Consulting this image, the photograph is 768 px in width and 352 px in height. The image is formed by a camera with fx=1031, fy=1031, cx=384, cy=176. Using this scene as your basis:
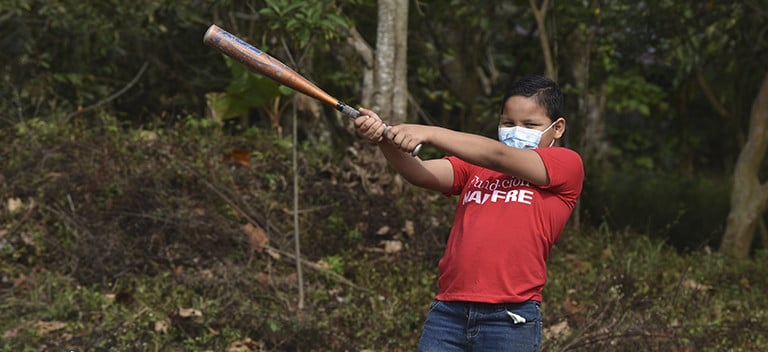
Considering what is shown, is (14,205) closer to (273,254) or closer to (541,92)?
(273,254)

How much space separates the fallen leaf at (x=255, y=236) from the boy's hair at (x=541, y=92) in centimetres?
340

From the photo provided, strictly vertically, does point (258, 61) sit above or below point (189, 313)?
above

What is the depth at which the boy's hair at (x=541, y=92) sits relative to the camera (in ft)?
11.1

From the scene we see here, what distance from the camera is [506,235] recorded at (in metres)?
3.26

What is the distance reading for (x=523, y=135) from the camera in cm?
334

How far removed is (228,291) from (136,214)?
103 centimetres

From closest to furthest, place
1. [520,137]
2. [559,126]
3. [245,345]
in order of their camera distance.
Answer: [520,137] < [559,126] < [245,345]

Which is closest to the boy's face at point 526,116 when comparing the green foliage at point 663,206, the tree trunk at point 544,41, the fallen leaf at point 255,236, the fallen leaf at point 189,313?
the fallen leaf at point 189,313

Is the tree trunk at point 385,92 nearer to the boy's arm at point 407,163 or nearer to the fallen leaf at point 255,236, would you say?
the fallen leaf at point 255,236

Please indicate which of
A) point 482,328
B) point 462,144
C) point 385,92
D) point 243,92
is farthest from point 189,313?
point 462,144

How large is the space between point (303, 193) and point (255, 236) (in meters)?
0.67

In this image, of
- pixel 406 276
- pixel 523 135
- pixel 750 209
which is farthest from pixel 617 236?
pixel 523 135

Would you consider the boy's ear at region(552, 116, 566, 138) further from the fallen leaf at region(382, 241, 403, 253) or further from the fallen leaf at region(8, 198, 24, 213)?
the fallen leaf at region(8, 198, 24, 213)

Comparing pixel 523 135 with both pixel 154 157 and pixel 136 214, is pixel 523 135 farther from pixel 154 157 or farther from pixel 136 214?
pixel 154 157
